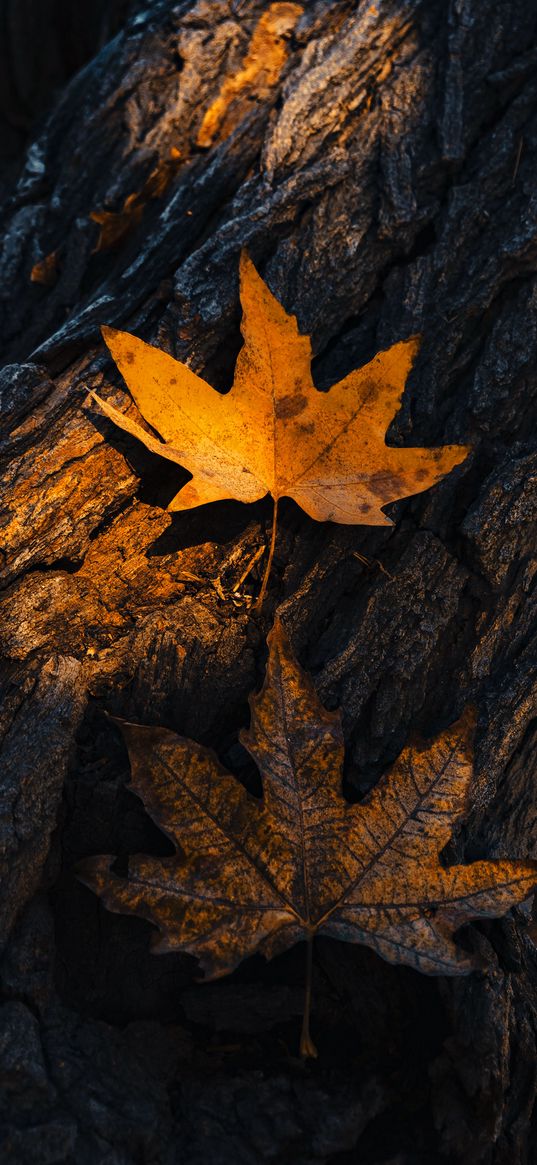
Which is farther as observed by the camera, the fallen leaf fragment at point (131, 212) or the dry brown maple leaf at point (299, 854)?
the fallen leaf fragment at point (131, 212)

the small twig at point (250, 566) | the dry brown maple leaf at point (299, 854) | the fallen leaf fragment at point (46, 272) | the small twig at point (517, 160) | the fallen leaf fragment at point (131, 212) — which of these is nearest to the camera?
the dry brown maple leaf at point (299, 854)

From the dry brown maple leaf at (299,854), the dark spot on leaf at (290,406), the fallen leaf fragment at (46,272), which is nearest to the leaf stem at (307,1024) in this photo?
the dry brown maple leaf at (299,854)

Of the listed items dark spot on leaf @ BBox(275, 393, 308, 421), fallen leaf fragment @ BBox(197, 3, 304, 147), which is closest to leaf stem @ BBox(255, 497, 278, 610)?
dark spot on leaf @ BBox(275, 393, 308, 421)

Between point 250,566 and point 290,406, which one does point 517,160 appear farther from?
point 250,566

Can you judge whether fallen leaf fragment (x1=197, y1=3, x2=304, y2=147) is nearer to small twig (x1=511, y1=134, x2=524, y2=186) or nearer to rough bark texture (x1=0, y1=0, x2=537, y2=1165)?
rough bark texture (x1=0, y1=0, x2=537, y2=1165)

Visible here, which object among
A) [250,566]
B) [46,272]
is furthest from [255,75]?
[250,566]

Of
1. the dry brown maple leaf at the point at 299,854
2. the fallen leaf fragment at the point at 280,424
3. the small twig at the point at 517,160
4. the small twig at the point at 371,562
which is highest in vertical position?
the small twig at the point at 517,160

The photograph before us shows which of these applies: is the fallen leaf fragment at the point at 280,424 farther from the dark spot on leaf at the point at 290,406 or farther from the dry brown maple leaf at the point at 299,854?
the dry brown maple leaf at the point at 299,854
